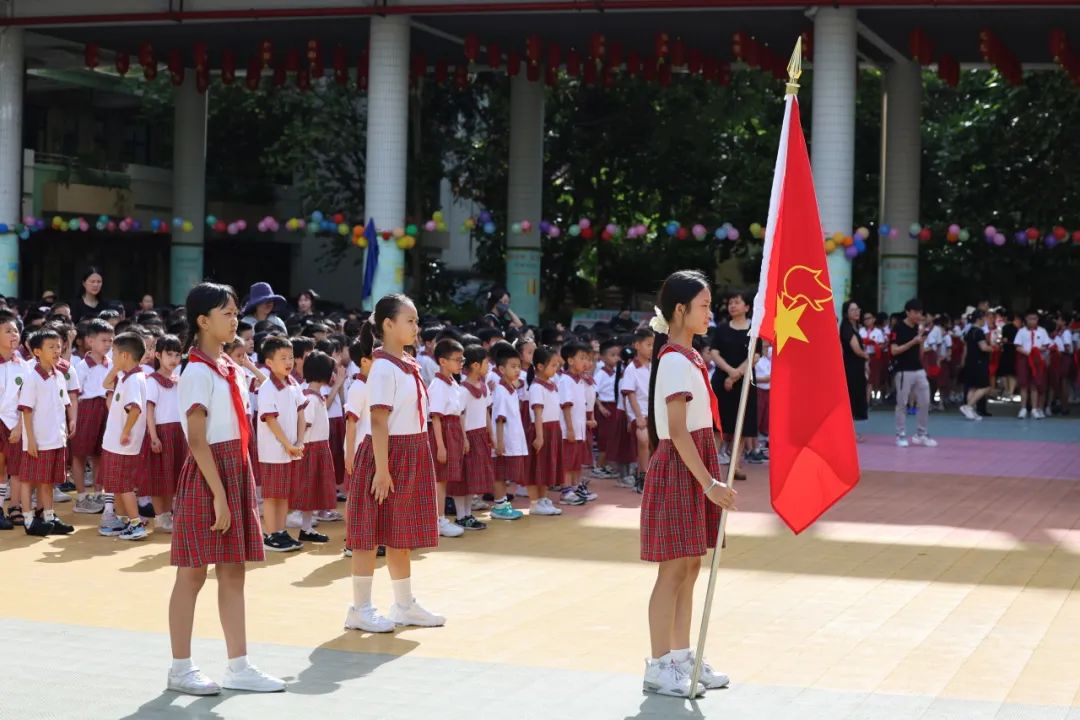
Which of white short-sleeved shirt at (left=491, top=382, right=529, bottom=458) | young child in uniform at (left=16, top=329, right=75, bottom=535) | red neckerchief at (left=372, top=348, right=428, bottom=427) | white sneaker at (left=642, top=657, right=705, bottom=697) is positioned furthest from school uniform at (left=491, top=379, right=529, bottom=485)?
white sneaker at (left=642, top=657, right=705, bottom=697)

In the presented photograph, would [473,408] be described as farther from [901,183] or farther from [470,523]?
[901,183]

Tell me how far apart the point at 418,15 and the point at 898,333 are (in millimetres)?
9397

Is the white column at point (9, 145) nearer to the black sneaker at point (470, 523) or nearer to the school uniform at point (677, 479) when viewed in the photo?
the black sneaker at point (470, 523)

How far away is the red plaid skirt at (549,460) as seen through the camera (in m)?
11.5

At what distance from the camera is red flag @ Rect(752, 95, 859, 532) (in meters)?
6.04

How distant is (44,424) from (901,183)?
60.3 feet

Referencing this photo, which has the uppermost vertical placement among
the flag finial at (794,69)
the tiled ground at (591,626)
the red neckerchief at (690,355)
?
the flag finial at (794,69)

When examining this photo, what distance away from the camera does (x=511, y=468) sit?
1129cm

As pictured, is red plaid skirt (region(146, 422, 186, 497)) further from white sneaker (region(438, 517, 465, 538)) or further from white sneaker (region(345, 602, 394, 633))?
white sneaker (region(345, 602, 394, 633))

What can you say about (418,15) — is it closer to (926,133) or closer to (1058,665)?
(926,133)

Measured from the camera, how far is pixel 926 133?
108 ft

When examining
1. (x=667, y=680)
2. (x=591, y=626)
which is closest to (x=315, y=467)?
(x=591, y=626)

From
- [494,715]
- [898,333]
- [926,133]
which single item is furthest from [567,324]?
[494,715]

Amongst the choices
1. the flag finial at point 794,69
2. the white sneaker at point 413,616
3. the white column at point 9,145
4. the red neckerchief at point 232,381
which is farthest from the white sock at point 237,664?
the white column at point 9,145
